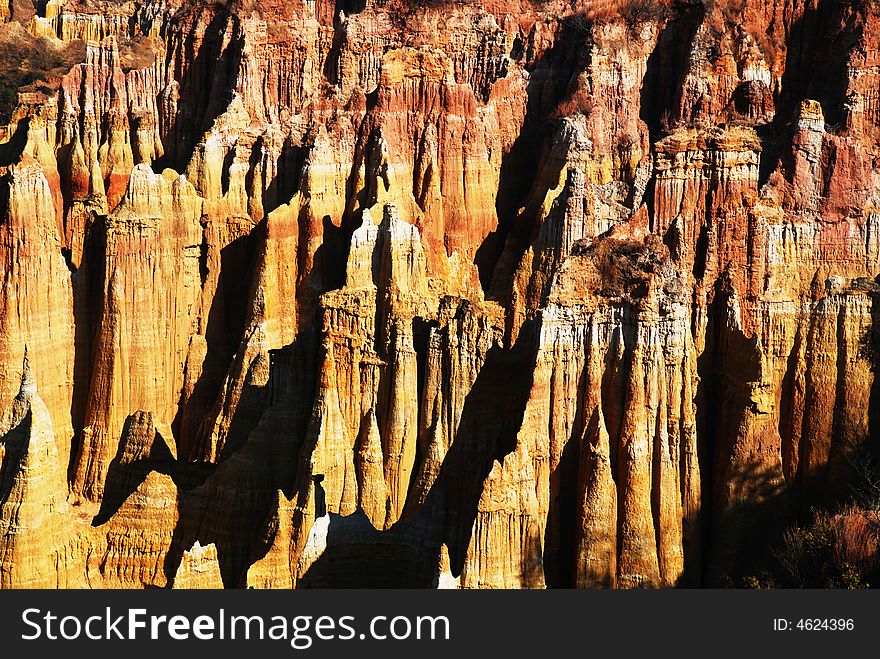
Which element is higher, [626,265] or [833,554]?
[626,265]

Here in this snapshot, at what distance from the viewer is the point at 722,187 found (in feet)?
116

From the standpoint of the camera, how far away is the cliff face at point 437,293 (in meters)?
27.9

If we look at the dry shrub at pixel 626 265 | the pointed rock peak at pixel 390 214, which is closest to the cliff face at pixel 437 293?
the dry shrub at pixel 626 265

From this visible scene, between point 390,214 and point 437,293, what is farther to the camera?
point 390,214

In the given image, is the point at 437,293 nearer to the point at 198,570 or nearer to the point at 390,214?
the point at 390,214

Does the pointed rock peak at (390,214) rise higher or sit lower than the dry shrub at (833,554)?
higher

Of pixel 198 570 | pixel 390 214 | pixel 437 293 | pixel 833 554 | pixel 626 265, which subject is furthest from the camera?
pixel 390 214

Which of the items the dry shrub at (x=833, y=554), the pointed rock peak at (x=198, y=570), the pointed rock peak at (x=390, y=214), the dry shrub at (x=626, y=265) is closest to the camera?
the dry shrub at (x=833, y=554)

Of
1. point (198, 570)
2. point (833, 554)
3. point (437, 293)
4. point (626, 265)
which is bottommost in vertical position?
point (198, 570)

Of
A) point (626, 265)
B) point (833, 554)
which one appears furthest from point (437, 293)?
point (833, 554)

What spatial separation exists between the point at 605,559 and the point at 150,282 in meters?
16.5

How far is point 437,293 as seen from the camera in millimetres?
36406

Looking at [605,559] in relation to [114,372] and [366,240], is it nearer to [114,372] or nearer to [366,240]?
[366,240]

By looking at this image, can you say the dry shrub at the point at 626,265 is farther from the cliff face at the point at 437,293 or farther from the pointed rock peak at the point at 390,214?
the pointed rock peak at the point at 390,214
